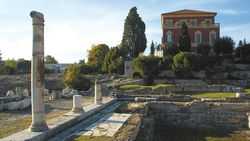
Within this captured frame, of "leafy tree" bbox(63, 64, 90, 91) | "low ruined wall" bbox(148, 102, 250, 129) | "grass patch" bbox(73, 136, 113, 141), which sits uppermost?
"leafy tree" bbox(63, 64, 90, 91)

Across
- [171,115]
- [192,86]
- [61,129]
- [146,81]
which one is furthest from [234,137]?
[146,81]

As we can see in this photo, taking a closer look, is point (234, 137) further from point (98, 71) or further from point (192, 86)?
point (98, 71)

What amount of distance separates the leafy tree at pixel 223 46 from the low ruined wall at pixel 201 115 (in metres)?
34.8

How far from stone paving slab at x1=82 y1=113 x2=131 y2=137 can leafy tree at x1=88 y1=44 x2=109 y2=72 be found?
5298 centimetres

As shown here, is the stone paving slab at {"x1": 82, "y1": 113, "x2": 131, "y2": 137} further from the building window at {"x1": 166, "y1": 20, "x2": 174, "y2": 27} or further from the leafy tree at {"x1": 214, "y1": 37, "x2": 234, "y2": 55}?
the building window at {"x1": 166, "y1": 20, "x2": 174, "y2": 27}

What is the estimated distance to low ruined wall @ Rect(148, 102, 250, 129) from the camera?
25281 millimetres

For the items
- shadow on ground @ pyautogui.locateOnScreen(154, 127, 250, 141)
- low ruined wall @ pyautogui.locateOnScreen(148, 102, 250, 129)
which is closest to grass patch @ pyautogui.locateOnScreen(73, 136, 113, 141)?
shadow on ground @ pyautogui.locateOnScreen(154, 127, 250, 141)

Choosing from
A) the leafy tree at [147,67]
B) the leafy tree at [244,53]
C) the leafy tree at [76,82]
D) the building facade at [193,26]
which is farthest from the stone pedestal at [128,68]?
the leafy tree at [244,53]

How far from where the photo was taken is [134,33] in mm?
61938

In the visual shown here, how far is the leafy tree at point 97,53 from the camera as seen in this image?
243 ft

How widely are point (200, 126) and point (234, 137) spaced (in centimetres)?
402

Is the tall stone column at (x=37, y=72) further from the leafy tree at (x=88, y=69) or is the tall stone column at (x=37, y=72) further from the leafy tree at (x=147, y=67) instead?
the leafy tree at (x=88, y=69)

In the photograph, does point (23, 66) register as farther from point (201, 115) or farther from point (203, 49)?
point (201, 115)

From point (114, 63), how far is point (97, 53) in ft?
47.8
